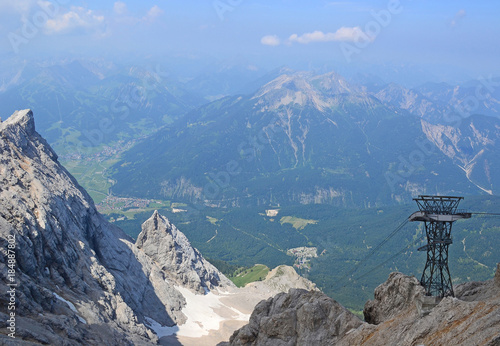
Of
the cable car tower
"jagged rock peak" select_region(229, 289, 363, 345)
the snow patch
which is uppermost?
the cable car tower

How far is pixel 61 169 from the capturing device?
116 m

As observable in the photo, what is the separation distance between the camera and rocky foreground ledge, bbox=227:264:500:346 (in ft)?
120

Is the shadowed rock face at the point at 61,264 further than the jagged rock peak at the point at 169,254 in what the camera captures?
No

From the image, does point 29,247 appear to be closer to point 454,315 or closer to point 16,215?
point 16,215

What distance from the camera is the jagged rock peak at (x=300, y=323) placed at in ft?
182

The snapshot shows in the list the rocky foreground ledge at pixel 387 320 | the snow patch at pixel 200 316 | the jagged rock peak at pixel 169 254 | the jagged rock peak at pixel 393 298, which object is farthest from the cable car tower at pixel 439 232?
the jagged rock peak at pixel 169 254

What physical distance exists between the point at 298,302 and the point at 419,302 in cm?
2295

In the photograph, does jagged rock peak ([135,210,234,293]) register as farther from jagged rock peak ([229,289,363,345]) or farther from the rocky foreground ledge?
jagged rock peak ([229,289,363,345])

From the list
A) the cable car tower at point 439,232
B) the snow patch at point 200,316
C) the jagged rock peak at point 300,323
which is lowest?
the snow patch at point 200,316

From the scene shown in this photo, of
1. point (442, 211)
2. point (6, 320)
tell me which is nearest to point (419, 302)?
point (442, 211)

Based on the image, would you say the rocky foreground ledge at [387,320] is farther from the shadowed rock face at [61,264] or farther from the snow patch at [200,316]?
the snow patch at [200,316]

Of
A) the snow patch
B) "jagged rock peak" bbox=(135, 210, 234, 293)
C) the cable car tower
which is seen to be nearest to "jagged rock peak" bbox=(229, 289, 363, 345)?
the cable car tower

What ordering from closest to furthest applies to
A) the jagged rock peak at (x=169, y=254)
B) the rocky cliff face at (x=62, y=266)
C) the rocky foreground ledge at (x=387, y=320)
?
the rocky foreground ledge at (x=387, y=320) → the rocky cliff face at (x=62, y=266) → the jagged rock peak at (x=169, y=254)

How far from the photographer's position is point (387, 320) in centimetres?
4897
